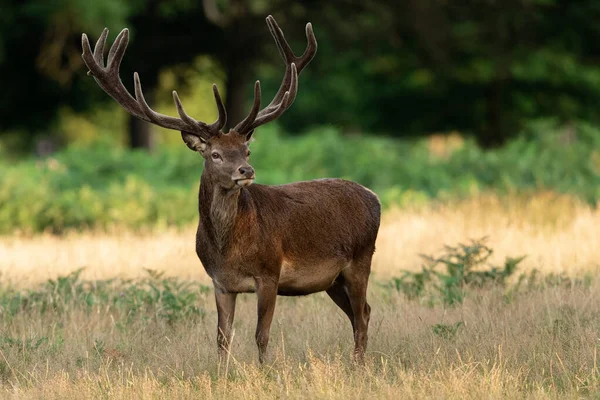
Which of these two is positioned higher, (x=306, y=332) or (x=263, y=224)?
(x=263, y=224)

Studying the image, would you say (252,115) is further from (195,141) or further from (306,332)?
(306,332)

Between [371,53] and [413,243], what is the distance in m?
13.7

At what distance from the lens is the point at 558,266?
38.2ft

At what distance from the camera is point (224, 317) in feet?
26.0

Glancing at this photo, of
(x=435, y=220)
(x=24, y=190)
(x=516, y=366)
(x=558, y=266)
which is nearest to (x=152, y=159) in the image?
(x=24, y=190)

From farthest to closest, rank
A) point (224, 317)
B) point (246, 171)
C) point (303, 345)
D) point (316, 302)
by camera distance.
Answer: point (316, 302) < point (303, 345) < point (224, 317) < point (246, 171)

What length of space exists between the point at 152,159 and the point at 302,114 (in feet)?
63.9

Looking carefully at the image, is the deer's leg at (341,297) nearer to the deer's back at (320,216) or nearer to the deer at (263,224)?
the deer at (263,224)

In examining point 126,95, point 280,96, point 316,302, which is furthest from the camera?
point 316,302

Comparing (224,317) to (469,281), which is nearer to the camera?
(224,317)

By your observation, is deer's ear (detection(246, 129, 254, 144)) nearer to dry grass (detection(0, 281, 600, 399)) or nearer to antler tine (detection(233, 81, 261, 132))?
antler tine (detection(233, 81, 261, 132))

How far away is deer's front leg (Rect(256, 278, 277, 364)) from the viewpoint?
777cm

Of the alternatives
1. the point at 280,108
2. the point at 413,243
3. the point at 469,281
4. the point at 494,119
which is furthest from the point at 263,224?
the point at 494,119

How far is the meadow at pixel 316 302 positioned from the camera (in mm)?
7152
